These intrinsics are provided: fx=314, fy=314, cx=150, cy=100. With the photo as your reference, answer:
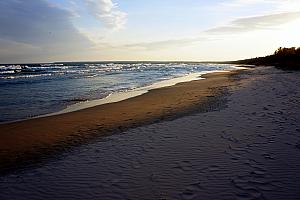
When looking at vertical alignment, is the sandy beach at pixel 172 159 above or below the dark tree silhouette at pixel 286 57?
below

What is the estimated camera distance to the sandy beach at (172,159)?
4.81 meters

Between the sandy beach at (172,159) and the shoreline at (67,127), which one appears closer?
the sandy beach at (172,159)

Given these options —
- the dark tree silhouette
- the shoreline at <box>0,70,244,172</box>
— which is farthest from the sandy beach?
the dark tree silhouette

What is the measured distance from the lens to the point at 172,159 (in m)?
6.18

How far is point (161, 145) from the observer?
716 cm

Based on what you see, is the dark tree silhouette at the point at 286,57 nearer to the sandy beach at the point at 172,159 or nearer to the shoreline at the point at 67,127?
the shoreline at the point at 67,127

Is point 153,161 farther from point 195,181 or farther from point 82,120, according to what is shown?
point 82,120

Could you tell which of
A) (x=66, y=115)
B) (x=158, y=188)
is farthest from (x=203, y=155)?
(x=66, y=115)

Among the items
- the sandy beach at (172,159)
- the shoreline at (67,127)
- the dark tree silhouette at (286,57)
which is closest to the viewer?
the sandy beach at (172,159)

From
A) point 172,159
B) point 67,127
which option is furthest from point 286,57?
point 172,159

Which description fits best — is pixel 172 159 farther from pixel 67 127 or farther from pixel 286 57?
pixel 286 57

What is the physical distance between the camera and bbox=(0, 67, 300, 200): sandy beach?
15.8 feet

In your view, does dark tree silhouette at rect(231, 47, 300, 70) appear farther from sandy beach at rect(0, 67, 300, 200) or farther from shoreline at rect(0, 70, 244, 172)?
sandy beach at rect(0, 67, 300, 200)

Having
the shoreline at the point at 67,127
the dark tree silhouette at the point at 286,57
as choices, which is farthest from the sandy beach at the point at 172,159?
the dark tree silhouette at the point at 286,57
